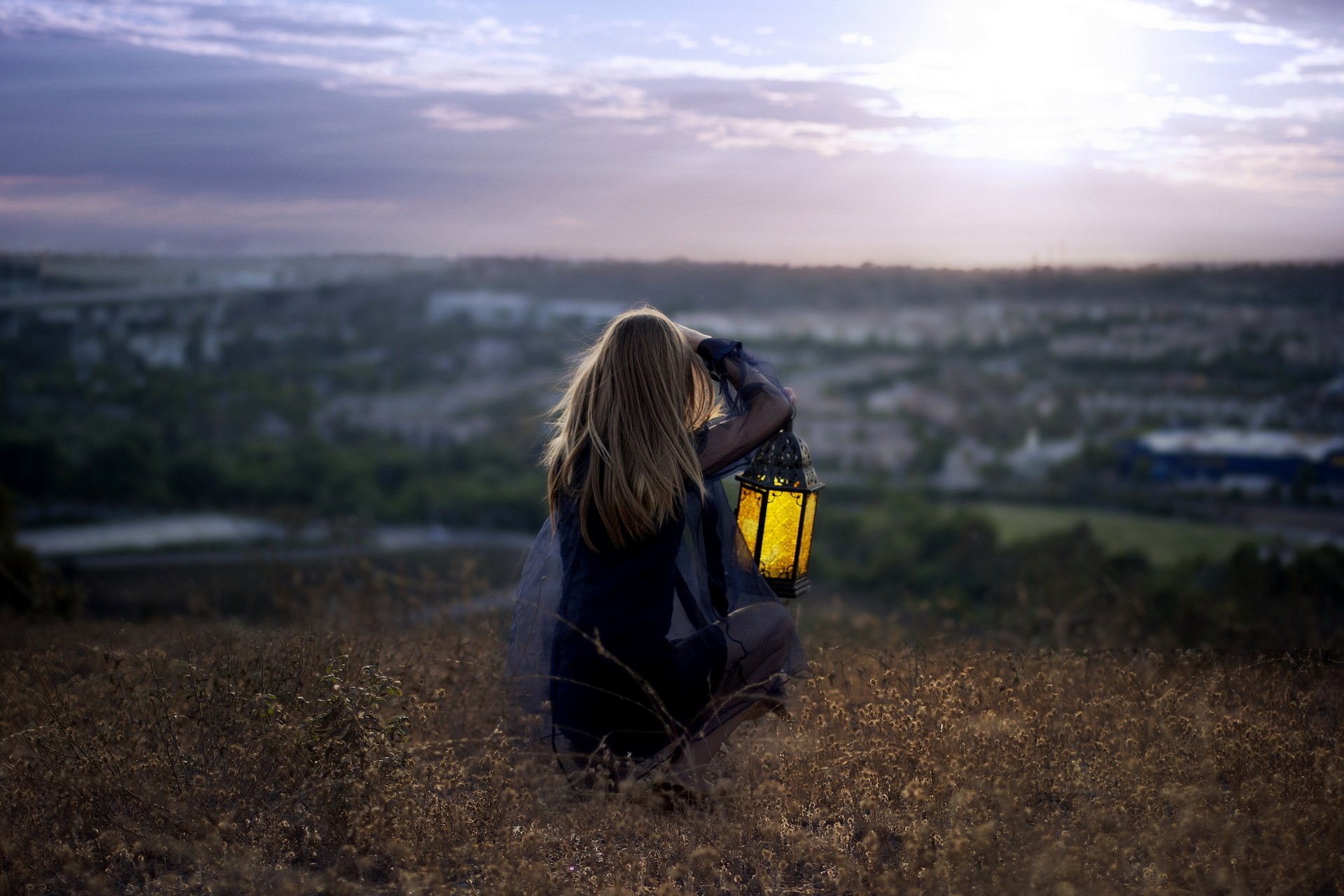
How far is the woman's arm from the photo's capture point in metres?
3.11

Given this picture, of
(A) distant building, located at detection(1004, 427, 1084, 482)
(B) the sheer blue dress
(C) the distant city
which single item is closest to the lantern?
(B) the sheer blue dress

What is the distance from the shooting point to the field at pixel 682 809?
7.72 ft

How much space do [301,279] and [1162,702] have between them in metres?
44.6

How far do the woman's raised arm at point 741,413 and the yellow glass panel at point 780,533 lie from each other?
222 millimetres

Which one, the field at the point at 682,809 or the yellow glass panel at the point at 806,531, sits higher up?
the yellow glass panel at the point at 806,531

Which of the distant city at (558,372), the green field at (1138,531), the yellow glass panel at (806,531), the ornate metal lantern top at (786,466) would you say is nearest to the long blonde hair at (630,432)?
the ornate metal lantern top at (786,466)

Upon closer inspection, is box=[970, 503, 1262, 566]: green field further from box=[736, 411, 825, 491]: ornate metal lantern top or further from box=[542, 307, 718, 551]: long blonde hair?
box=[542, 307, 718, 551]: long blonde hair

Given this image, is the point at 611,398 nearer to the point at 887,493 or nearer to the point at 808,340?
the point at 887,493

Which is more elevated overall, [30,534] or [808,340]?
[808,340]

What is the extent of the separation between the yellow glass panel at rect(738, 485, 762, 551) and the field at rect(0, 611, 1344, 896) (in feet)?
1.72

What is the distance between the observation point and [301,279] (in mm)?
43219

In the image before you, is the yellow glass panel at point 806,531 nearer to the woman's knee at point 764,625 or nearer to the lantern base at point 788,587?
the lantern base at point 788,587

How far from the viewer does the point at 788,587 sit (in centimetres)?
336

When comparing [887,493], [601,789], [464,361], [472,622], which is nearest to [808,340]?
[887,493]
